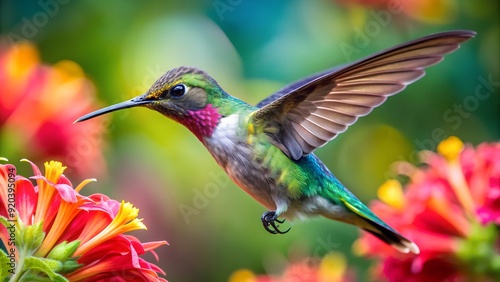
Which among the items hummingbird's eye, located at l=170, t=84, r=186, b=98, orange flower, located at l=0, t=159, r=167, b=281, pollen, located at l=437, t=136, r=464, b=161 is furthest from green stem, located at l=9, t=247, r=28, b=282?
pollen, located at l=437, t=136, r=464, b=161

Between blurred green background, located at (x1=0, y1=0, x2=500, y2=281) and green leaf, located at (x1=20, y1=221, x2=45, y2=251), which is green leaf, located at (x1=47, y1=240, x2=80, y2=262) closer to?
green leaf, located at (x1=20, y1=221, x2=45, y2=251)

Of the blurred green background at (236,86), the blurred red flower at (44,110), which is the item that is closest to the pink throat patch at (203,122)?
the blurred red flower at (44,110)

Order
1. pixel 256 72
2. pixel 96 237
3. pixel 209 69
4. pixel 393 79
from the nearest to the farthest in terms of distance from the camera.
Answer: pixel 96 237, pixel 393 79, pixel 209 69, pixel 256 72

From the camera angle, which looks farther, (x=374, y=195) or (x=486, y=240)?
(x=374, y=195)

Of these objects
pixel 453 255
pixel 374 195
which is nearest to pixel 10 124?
pixel 453 255

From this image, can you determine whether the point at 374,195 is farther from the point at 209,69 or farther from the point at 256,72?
the point at 209,69

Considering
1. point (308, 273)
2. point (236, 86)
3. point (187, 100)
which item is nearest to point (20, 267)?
point (187, 100)
